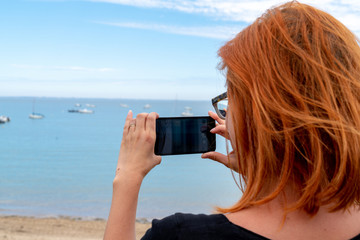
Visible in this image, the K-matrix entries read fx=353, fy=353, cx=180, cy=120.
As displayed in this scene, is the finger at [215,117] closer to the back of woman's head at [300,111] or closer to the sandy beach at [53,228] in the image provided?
the back of woman's head at [300,111]

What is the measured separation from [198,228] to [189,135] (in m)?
0.79

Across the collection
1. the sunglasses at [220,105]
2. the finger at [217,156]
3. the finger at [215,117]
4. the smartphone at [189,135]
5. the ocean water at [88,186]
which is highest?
the sunglasses at [220,105]

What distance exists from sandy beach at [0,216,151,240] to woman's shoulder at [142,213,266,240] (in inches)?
348

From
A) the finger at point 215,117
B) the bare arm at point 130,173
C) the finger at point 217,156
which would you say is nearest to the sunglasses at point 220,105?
the finger at point 215,117

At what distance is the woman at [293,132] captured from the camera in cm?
96

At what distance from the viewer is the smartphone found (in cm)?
166

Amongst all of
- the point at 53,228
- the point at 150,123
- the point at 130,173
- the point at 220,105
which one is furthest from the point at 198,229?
the point at 53,228

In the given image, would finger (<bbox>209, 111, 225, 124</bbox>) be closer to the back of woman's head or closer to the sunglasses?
the sunglasses

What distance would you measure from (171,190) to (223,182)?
5656 millimetres

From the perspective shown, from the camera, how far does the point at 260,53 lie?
1.01 meters

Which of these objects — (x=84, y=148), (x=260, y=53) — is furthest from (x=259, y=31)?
(x=84, y=148)

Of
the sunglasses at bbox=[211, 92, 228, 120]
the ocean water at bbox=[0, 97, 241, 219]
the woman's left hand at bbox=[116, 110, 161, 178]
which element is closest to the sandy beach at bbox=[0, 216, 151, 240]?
the ocean water at bbox=[0, 97, 241, 219]

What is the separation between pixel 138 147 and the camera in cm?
124

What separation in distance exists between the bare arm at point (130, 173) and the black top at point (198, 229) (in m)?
0.15
